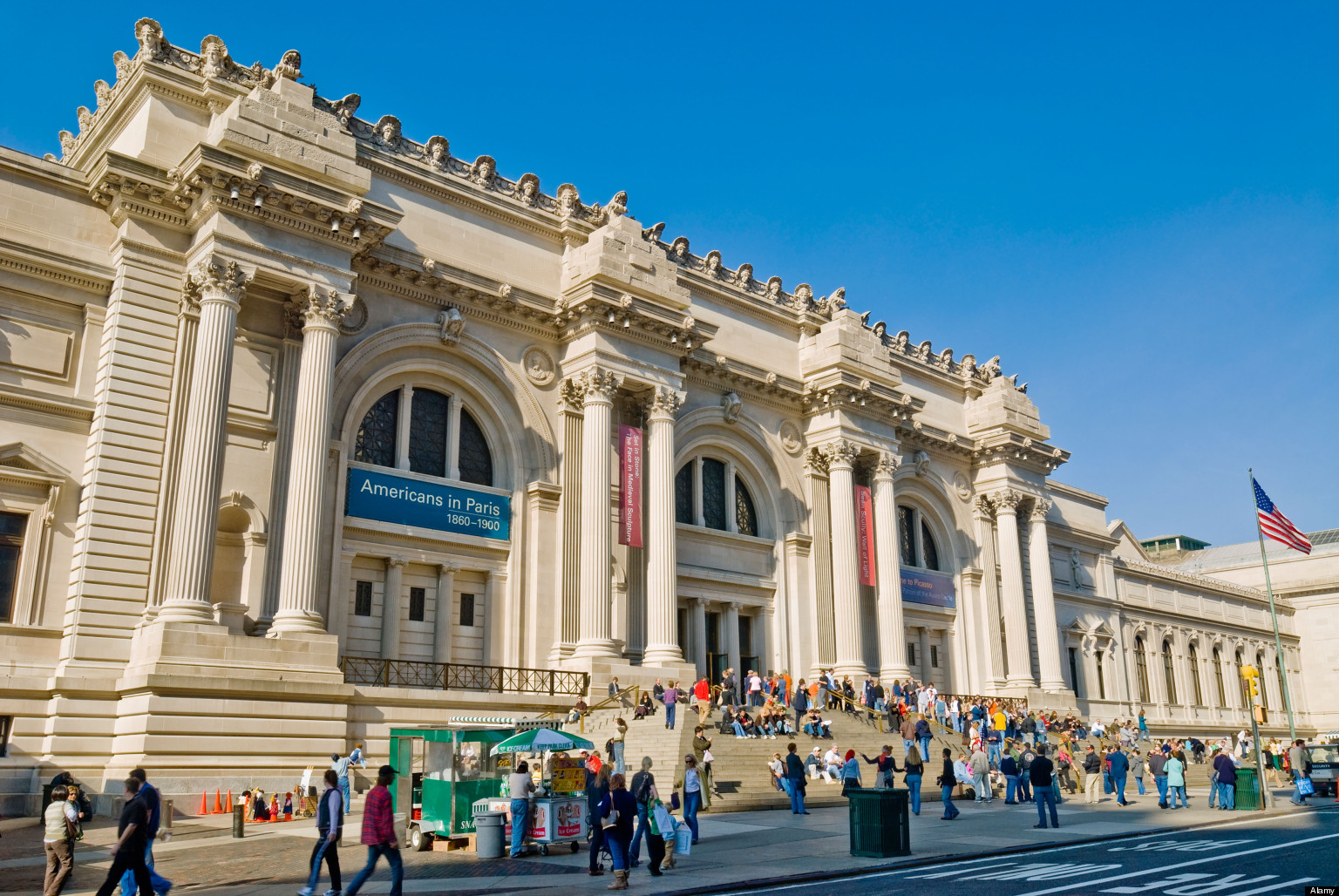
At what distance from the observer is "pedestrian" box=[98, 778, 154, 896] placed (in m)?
12.9

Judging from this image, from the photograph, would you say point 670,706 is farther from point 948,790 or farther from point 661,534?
point 661,534

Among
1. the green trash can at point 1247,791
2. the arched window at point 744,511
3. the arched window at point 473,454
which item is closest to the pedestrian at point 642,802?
the green trash can at point 1247,791

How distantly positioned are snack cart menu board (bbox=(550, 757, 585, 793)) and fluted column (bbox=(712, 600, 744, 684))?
20.6m

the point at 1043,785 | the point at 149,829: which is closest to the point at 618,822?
the point at 149,829

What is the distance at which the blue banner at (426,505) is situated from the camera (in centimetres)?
3084

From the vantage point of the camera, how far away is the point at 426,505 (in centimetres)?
3203

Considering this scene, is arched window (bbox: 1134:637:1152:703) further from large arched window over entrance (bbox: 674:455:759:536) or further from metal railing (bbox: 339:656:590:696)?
metal railing (bbox: 339:656:590:696)

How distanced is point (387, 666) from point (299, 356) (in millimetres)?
8611

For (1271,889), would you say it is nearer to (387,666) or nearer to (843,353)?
(387,666)

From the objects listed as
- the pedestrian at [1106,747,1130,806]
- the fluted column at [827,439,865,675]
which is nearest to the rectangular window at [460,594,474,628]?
the fluted column at [827,439,865,675]

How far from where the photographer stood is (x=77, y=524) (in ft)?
86.5

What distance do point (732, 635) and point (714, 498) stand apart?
16.7 feet

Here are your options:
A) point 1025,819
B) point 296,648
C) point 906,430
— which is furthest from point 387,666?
point 906,430

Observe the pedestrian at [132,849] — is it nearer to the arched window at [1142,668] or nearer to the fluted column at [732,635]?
the fluted column at [732,635]
